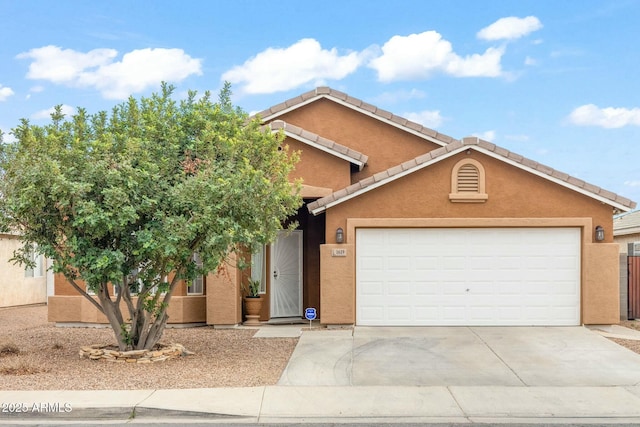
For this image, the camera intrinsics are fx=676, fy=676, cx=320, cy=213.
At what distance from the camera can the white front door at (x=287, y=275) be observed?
55.0ft

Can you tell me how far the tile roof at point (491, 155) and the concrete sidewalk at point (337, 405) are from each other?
19.2ft

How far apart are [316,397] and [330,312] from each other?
5.54 m

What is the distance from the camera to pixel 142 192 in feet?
36.2

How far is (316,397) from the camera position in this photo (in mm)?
9172

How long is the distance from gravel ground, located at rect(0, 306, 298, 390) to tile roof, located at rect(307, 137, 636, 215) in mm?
3422

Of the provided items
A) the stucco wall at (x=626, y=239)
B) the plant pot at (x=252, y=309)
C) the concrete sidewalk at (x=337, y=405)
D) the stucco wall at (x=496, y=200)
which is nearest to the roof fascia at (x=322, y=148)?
the stucco wall at (x=496, y=200)

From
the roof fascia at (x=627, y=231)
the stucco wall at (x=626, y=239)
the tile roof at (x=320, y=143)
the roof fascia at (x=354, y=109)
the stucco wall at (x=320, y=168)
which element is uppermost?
the roof fascia at (x=354, y=109)

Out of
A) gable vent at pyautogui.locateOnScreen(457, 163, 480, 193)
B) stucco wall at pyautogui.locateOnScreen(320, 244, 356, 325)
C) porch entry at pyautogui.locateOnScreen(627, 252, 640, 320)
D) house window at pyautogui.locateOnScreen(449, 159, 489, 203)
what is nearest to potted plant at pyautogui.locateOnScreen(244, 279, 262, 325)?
stucco wall at pyautogui.locateOnScreen(320, 244, 356, 325)

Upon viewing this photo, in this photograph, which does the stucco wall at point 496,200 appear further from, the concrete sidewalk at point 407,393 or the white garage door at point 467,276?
the concrete sidewalk at point 407,393

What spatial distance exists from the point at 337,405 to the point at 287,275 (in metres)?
8.35

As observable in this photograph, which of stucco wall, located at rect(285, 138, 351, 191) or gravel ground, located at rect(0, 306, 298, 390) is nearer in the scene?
gravel ground, located at rect(0, 306, 298, 390)

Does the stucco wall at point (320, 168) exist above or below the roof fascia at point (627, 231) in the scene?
above

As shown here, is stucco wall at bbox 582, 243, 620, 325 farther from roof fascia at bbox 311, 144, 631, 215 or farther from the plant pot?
the plant pot

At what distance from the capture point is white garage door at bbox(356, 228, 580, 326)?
14812 mm
